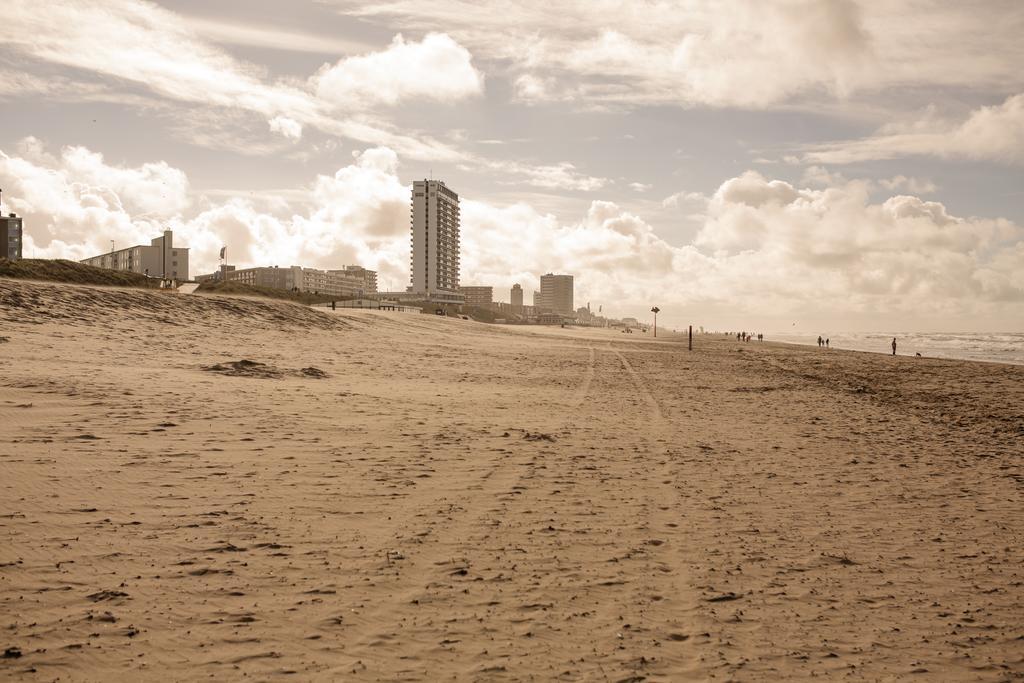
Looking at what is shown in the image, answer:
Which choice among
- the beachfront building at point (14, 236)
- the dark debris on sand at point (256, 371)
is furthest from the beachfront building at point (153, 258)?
the dark debris on sand at point (256, 371)

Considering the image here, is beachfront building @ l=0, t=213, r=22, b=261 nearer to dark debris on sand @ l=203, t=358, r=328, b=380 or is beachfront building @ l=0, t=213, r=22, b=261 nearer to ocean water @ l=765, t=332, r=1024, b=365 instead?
dark debris on sand @ l=203, t=358, r=328, b=380

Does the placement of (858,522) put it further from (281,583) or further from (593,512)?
(281,583)

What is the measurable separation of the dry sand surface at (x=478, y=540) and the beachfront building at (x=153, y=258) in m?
112

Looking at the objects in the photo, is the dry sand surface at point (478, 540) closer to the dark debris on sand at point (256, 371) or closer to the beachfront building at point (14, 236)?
the dark debris on sand at point (256, 371)

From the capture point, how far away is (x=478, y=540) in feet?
20.2

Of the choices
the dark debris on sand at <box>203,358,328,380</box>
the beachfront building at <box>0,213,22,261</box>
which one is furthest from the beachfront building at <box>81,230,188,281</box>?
the dark debris on sand at <box>203,358,328,380</box>

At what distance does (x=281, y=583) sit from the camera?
5012 millimetres

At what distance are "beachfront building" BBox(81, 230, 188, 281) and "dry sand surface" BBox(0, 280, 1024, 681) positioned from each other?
11208 centimetres

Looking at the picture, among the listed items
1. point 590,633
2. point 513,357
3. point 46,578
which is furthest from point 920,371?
point 46,578

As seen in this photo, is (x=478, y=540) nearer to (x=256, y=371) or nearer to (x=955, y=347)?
(x=256, y=371)

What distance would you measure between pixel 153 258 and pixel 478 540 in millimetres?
126439

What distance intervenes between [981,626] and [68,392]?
13125 millimetres

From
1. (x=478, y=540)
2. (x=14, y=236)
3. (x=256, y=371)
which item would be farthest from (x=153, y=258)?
(x=478, y=540)

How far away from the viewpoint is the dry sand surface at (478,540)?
418 cm
